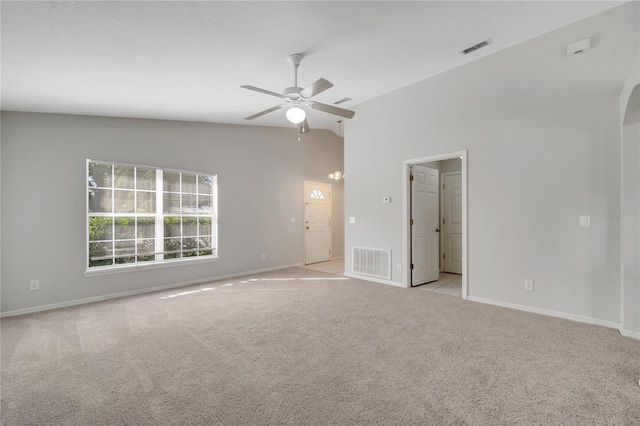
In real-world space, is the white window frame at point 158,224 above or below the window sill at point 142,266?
above

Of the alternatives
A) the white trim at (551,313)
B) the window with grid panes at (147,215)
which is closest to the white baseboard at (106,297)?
the window with grid panes at (147,215)

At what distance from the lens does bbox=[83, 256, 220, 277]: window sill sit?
4.37 meters

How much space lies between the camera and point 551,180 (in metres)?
3.55

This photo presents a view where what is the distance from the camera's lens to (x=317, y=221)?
304 inches

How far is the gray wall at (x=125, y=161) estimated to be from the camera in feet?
12.6

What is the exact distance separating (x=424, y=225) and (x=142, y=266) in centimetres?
480

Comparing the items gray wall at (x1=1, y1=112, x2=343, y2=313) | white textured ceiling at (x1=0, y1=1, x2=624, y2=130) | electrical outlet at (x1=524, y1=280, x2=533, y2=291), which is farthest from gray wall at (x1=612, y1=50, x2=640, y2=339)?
gray wall at (x1=1, y1=112, x2=343, y2=313)

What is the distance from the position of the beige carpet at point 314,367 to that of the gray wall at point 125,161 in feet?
2.13

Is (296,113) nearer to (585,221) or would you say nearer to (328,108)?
(328,108)

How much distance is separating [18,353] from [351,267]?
4607 millimetres

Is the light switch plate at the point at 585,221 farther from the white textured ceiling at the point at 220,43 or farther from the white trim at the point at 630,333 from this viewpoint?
the white textured ceiling at the point at 220,43

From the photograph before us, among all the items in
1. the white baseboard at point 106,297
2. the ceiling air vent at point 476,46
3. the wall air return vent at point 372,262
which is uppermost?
the ceiling air vent at point 476,46

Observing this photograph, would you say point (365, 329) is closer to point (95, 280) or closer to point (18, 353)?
point (18, 353)

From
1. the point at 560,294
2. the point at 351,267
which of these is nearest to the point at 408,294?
the point at 351,267
